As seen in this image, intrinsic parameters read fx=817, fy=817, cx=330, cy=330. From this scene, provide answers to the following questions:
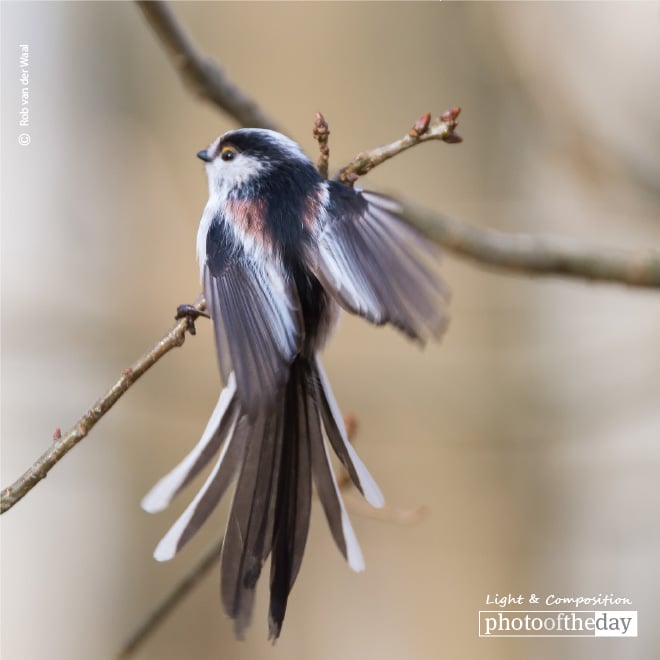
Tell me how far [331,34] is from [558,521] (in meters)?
1.80

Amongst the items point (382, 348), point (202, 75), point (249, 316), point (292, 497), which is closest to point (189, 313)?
point (249, 316)

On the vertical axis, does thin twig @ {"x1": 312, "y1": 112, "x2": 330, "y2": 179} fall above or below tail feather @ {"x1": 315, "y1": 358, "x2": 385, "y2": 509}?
above

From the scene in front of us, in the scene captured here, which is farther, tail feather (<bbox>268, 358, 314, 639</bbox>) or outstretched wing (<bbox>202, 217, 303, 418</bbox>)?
tail feather (<bbox>268, 358, 314, 639</bbox>)

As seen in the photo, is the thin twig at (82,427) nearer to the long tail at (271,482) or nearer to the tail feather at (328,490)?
the long tail at (271,482)

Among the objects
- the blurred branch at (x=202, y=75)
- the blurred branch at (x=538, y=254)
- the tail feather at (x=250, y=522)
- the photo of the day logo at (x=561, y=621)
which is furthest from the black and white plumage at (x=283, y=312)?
the photo of the day logo at (x=561, y=621)

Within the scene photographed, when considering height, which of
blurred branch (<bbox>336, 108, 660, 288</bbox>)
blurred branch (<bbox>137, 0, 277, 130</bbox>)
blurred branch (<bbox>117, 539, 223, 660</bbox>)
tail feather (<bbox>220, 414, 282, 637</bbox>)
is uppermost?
blurred branch (<bbox>137, 0, 277, 130</bbox>)

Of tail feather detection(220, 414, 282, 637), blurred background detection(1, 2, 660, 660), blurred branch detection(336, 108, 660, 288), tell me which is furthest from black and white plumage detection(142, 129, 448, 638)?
blurred background detection(1, 2, 660, 660)

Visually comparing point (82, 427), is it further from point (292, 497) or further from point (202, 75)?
point (202, 75)

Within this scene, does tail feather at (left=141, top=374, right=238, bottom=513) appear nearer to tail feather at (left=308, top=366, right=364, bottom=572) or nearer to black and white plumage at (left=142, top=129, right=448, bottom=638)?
black and white plumage at (left=142, top=129, right=448, bottom=638)

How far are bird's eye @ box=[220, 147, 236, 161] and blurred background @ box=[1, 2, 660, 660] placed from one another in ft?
2.97

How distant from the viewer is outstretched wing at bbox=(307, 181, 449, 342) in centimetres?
97

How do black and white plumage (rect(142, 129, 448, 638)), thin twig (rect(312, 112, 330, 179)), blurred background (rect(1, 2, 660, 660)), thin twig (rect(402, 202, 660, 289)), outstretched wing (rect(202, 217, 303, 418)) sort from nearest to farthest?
outstretched wing (rect(202, 217, 303, 418)), black and white plumage (rect(142, 129, 448, 638)), thin twig (rect(312, 112, 330, 179)), thin twig (rect(402, 202, 660, 289)), blurred background (rect(1, 2, 660, 660))

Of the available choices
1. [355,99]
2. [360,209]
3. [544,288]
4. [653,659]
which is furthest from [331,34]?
[653,659]

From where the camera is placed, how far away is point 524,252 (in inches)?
64.5
